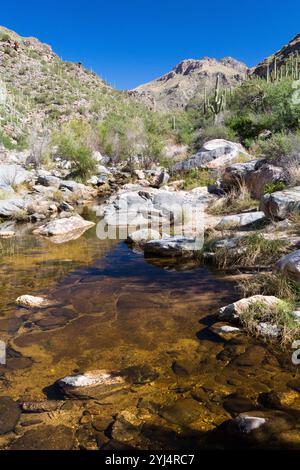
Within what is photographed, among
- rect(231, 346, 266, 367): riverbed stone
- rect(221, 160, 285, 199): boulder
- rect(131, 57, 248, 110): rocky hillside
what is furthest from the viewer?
rect(131, 57, 248, 110): rocky hillside

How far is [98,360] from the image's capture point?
3400 millimetres

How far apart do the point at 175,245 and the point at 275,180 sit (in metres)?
3.44

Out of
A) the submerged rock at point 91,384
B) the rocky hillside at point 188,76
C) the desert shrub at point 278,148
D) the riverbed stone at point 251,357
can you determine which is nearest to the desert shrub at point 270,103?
the desert shrub at point 278,148

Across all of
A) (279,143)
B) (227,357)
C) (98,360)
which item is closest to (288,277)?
(227,357)

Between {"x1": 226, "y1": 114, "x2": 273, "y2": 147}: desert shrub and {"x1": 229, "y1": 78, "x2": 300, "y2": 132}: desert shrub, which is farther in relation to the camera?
{"x1": 226, "y1": 114, "x2": 273, "y2": 147}: desert shrub

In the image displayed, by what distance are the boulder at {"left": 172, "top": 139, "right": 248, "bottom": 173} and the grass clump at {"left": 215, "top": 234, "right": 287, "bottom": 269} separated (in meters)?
7.77

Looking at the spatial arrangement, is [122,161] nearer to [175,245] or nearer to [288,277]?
[175,245]

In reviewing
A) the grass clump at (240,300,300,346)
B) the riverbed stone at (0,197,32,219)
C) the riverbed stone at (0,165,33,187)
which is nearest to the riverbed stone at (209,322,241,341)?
the grass clump at (240,300,300,346)

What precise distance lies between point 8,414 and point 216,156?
495 inches

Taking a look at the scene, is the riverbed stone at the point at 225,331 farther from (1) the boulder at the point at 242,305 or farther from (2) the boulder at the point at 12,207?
(2) the boulder at the point at 12,207

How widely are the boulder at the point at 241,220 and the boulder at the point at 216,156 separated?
6153 mm

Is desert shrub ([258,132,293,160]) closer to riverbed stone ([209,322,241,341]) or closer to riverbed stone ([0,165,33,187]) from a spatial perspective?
riverbed stone ([209,322,241,341])

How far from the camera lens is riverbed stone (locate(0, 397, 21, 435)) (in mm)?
2562

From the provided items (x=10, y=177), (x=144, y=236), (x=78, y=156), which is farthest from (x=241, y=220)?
(x=78, y=156)
